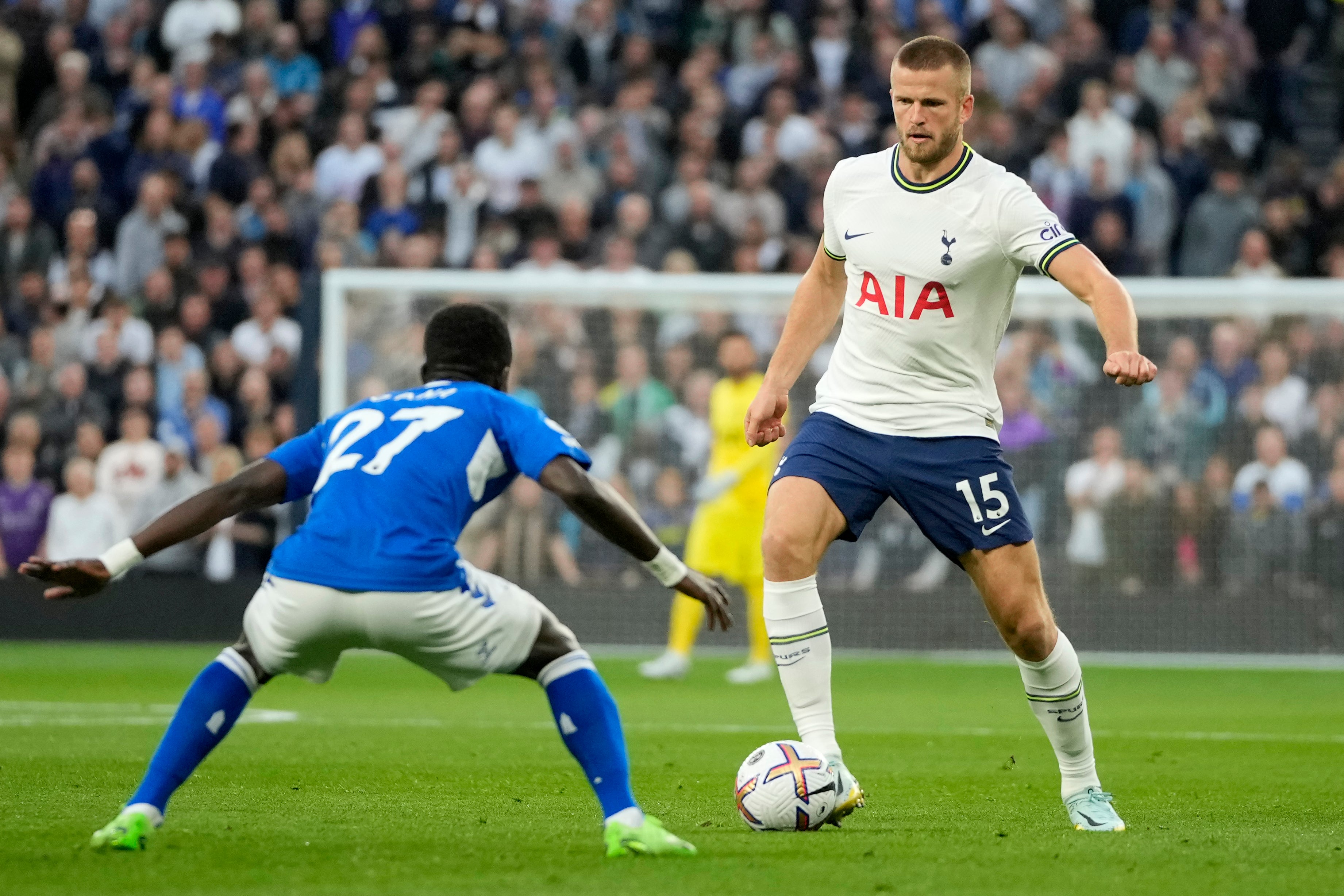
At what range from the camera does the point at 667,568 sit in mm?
4980

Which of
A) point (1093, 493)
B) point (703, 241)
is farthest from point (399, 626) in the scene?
point (703, 241)

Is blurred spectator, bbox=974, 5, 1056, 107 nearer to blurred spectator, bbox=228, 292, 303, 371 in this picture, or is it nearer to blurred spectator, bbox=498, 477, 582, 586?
blurred spectator, bbox=498, 477, 582, 586

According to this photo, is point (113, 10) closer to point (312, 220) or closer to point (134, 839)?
point (312, 220)

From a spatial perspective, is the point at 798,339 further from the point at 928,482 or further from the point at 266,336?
the point at 266,336

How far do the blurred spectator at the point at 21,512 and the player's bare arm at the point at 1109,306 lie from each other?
1108 cm

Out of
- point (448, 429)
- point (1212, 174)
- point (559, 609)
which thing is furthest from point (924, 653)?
point (448, 429)

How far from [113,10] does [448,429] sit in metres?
16.2

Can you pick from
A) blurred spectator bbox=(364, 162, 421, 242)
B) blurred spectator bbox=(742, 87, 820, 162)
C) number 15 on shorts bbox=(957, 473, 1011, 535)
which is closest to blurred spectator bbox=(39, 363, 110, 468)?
blurred spectator bbox=(364, 162, 421, 242)

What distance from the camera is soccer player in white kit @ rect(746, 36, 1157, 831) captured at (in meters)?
5.94

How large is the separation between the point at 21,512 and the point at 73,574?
1078 centimetres

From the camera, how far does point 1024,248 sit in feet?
19.4

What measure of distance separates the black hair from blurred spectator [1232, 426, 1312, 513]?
10.7 metres

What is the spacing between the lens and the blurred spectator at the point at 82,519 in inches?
587

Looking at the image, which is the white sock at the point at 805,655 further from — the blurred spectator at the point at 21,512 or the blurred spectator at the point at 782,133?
the blurred spectator at the point at 782,133
